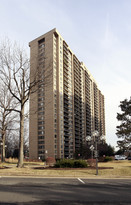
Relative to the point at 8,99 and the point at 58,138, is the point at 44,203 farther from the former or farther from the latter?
the point at 58,138

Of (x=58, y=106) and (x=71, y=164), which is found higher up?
(x=58, y=106)

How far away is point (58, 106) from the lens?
281ft

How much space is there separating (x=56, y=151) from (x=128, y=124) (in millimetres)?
46178

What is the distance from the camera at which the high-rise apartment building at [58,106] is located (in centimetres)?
8075

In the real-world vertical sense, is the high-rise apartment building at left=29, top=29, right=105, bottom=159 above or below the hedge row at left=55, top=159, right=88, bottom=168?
above

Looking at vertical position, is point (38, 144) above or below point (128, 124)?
below

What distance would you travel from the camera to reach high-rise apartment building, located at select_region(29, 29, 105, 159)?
3179 inches

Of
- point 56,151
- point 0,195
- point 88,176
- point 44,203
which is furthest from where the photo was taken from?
point 56,151

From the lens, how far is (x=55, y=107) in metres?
84.6

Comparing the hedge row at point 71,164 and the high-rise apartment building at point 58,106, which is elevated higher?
the high-rise apartment building at point 58,106

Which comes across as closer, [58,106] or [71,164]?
[71,164]

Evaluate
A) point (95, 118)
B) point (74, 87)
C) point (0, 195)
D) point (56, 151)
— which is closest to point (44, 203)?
point (0, 195)

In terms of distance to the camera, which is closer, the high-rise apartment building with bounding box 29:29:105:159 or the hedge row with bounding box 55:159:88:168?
the hedge row with bounding box 55:159:88:168

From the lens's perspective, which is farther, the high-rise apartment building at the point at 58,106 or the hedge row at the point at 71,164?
the high-rise apartment building at the point at 58,106
